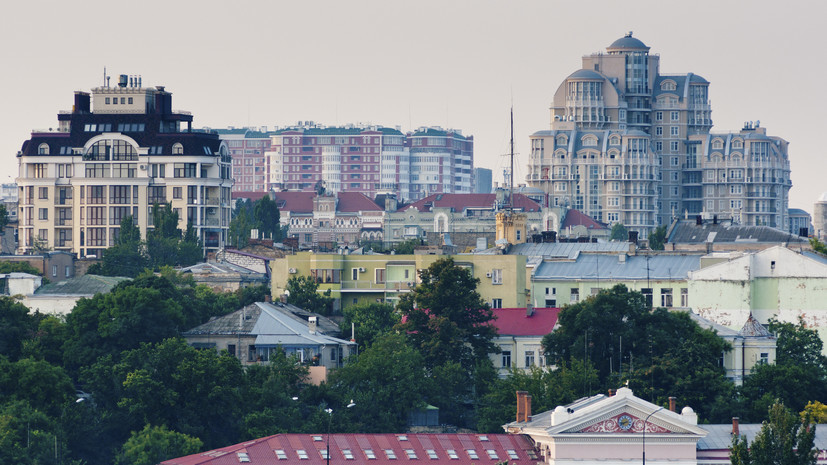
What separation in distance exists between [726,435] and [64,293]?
196ft

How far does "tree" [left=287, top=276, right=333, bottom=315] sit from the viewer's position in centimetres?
13412

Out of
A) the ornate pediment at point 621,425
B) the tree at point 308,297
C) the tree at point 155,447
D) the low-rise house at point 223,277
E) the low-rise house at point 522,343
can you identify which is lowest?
the tree at point 155,447

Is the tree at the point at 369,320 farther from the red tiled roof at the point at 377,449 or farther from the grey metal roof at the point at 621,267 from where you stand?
the red tiled roof at the point at 377,449

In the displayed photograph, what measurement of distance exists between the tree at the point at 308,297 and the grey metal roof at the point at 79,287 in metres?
11.2

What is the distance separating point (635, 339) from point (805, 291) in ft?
68.2

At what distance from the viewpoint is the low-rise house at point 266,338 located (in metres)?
117

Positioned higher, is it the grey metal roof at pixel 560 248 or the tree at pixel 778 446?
the grey metal roof at pixel 560 248

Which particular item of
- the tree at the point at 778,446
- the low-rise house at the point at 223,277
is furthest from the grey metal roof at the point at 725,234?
the tree at the point at 778,446

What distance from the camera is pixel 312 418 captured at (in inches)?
4013

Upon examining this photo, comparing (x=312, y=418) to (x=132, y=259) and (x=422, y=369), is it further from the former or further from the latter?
(x=132, y=259)

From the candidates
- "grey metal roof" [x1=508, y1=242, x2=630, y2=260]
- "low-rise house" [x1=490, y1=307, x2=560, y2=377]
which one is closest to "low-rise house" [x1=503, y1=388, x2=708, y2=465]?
"low-rise house" [x1=490, y1=307, x2=560, y2=377]

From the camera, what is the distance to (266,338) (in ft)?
388

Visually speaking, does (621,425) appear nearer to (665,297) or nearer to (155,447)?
(155,447)

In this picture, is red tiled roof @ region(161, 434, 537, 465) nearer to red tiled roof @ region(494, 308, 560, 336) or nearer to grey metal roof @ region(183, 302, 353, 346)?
grey metal roof @ region(183, 302, 353, 346)
